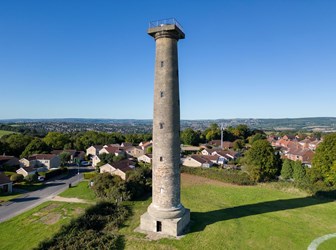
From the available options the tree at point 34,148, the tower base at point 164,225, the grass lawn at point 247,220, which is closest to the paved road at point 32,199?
the grass lawn at point 247,220

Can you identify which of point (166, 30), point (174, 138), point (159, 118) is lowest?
point (174, 138)

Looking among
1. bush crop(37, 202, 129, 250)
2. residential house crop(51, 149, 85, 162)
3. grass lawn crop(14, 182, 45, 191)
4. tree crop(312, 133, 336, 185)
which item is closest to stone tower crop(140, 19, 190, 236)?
bush crop(37, 202, 129, 250)

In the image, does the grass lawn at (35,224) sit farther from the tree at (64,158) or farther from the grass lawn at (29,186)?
the tree at (64,158)

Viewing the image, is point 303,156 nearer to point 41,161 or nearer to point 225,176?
point 225,176

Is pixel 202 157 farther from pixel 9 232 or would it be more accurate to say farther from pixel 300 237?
pixel 9 232

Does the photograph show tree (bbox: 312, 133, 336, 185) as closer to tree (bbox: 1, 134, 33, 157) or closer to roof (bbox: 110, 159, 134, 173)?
roof (bbox: 110, 159, 134, 173)

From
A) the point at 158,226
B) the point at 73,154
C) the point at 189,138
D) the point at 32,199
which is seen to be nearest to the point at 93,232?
the point at 158,226

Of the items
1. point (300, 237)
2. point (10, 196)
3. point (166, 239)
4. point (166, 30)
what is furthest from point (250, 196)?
point (10, 196)
